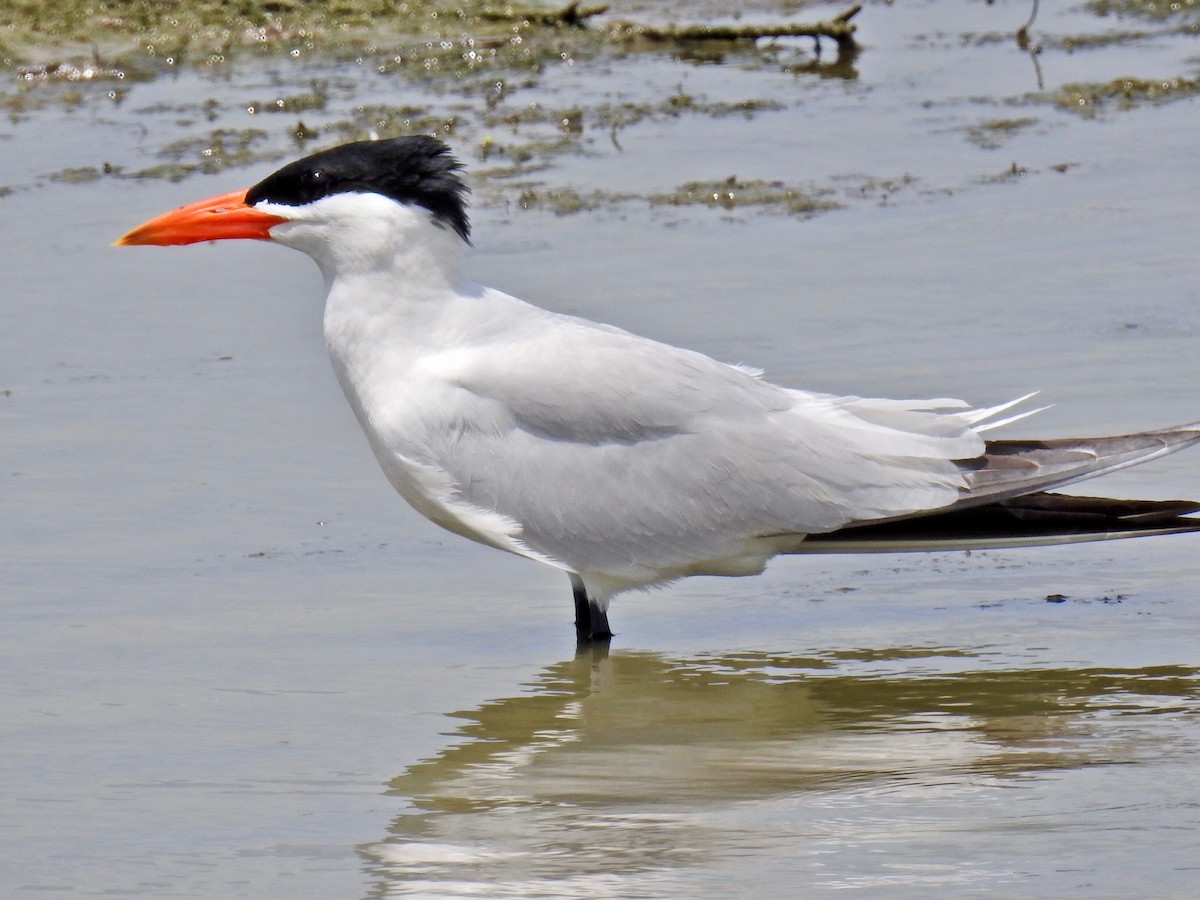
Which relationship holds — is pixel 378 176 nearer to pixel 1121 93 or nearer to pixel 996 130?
Result: pixel 996 130

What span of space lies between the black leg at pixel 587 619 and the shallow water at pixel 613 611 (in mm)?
84

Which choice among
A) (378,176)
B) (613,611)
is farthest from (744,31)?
(378,176)

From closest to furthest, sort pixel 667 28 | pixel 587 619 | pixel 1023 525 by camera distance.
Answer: pixel 1023 525
pixel 587 619
pixel 667 28

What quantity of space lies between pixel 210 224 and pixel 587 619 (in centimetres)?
147

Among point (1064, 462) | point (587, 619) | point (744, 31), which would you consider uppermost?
point (744, 31)

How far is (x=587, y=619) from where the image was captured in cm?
558

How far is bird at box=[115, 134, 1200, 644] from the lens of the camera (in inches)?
209

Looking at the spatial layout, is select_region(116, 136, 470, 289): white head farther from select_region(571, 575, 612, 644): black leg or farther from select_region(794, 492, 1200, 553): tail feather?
select_region(794, 492, 1200, 553): tail feather

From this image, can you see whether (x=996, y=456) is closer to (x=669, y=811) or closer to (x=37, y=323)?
(x=669, y=811)

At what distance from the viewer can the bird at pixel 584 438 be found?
531 cm

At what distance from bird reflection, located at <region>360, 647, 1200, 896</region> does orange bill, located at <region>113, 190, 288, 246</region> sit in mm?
1418

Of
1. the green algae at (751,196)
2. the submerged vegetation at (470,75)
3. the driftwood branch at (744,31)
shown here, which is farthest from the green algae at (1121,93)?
the green algae at (751,196)

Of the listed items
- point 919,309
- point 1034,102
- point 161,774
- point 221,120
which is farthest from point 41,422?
point 1034,102

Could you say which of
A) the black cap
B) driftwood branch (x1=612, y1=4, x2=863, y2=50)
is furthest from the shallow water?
driftwood branch (x1=612, y1=4, x2=863, y2=50)
